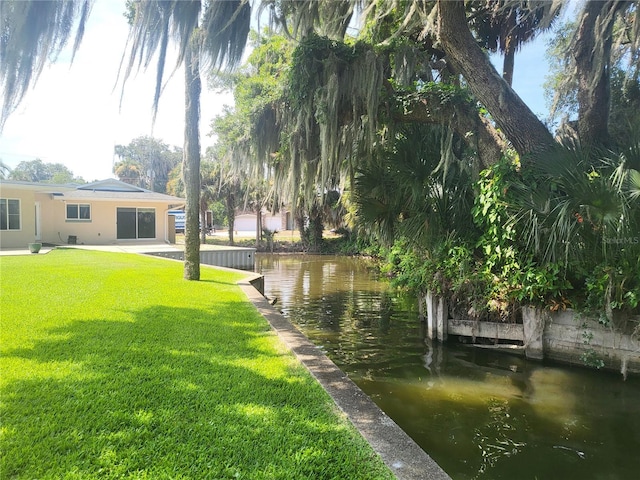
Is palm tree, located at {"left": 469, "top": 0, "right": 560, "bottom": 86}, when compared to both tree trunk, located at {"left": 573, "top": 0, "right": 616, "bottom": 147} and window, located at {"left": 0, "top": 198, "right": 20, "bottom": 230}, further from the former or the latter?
window, located at {"left": 0, "top": 198, "right": 20, "bottom": 230}

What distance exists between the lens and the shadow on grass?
2.30 m

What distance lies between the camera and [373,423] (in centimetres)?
298

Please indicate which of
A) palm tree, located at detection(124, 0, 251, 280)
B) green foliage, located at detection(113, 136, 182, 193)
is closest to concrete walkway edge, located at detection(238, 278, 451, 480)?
palm tree, located at detection(124, 0, 251, 280)

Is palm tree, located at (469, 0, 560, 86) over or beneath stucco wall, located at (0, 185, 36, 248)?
over

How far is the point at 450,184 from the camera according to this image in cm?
744

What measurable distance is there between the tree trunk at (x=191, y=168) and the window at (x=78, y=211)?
1417cm

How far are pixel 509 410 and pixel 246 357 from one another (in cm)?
301

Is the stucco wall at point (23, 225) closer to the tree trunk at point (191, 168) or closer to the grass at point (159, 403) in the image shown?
the tree trunk at point (191, 168)

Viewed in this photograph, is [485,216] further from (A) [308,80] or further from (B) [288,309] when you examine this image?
(B) [288,309]

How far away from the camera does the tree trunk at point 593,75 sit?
6.46 meters

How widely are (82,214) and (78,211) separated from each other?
23 centimetres

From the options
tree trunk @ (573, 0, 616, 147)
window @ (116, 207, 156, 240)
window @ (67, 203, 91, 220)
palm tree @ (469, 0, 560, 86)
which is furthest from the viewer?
window @ (116, 207, 156, 240)

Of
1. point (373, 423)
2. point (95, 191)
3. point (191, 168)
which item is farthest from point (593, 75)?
point (95, 191)

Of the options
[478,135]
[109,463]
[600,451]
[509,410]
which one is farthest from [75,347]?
[478,135]
